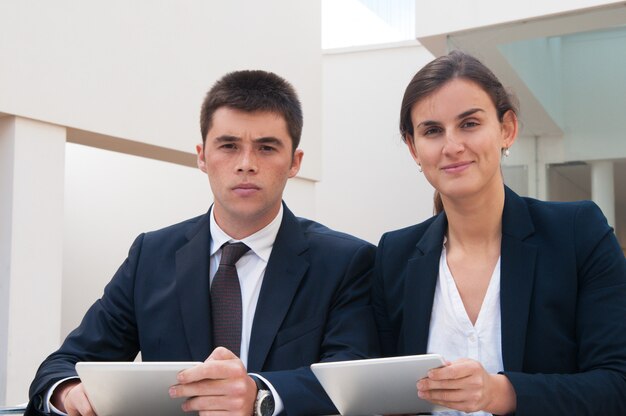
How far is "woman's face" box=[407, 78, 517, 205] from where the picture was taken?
6.92 ft

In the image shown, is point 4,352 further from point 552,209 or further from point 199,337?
point 552,209

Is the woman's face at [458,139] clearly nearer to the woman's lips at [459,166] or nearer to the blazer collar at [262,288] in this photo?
the woman's lips at [459,166]

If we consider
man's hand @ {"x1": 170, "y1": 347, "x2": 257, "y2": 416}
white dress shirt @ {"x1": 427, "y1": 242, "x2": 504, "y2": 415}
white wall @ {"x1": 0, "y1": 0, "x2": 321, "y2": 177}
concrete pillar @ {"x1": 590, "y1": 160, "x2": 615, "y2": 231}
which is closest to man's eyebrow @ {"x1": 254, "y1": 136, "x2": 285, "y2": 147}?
white dress shirt @ {"x1": 427, "y1": 242, "x2": 504, "y2": 415}

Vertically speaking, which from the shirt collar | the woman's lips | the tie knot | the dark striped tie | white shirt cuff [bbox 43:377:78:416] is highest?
the woman's lips

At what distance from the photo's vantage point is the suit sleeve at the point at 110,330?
94.6 inches

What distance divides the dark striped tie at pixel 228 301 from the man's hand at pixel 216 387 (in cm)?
55

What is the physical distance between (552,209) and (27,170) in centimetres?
461

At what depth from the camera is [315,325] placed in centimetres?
233

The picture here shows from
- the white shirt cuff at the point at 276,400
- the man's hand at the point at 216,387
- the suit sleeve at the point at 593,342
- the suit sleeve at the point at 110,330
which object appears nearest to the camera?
the man's hand at the point at 216,387

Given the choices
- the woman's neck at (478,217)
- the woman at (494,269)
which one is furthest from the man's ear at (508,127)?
the woman's neck at (478,217)

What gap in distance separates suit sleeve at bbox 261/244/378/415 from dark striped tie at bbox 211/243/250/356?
266 mm

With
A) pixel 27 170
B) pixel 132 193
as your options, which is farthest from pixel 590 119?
pixel 132 193

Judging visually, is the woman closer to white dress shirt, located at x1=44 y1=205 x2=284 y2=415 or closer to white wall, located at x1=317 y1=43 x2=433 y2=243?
white dress shirt, located at x1=44 y1=205 x2=284 y2=415

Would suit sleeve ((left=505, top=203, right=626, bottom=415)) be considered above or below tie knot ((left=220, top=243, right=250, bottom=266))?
below
